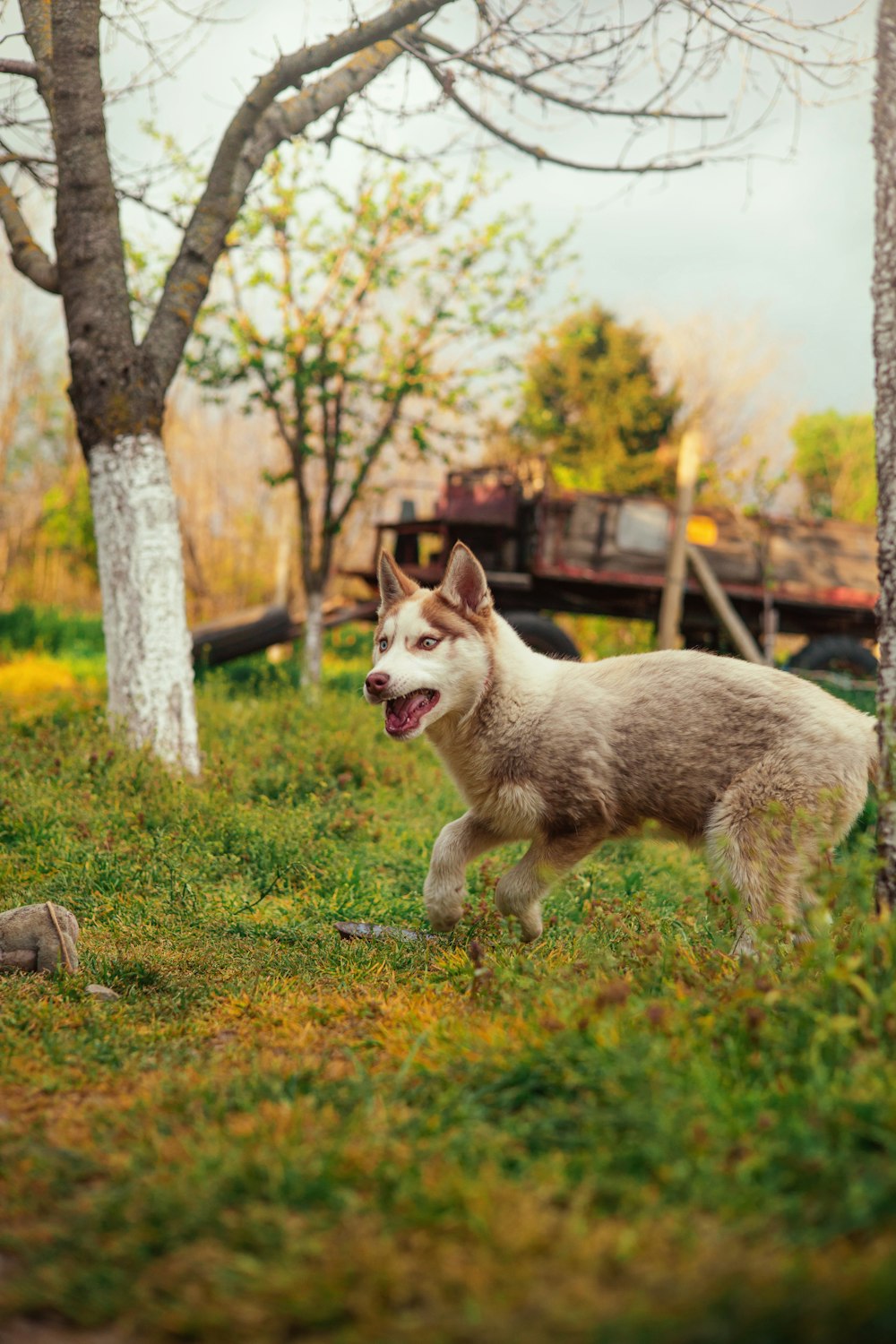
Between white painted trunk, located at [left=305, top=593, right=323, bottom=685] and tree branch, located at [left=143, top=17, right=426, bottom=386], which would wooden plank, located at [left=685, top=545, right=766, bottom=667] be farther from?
tree branch, located at [left=143, top=17, right=426, bottom=386]

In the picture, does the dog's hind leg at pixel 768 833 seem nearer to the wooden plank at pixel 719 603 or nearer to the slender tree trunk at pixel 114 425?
the slender tree trunk at pixel 114 425

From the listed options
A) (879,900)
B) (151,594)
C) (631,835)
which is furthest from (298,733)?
(879,900)

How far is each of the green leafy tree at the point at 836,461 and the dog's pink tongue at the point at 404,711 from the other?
1074 inches

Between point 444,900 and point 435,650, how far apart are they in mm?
1072

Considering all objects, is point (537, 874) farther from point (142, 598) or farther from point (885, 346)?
point (142, 598)

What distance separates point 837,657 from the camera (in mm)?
13797

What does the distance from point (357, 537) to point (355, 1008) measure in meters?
20.5

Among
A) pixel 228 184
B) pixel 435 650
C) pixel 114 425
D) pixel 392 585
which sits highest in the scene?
pixel 228 184

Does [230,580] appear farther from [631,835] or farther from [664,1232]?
[664,1232]

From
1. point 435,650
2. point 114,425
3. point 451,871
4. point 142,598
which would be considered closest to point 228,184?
point 114,425

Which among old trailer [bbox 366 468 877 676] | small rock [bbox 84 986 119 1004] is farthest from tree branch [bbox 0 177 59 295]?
small rock [bbox 84 986 119 1004]

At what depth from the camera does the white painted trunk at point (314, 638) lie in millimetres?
12172

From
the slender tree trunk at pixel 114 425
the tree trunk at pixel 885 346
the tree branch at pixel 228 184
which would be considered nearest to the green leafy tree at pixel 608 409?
the tree branch at pixel 228 184

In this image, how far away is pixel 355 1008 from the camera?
363 centimetres
